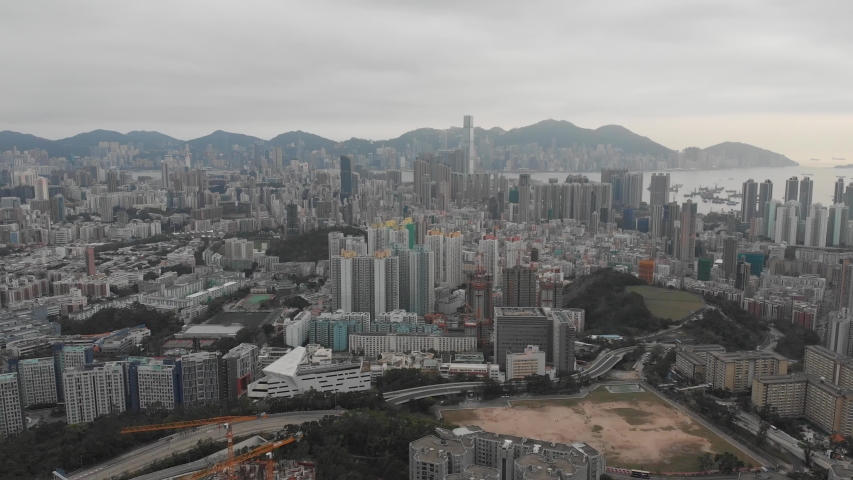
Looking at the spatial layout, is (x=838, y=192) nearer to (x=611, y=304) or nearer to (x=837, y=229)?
(x=837, y=229)

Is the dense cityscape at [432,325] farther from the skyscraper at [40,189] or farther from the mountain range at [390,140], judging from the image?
the mountain range at [390,140]

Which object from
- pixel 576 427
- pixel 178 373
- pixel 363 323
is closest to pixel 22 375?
pixel 178 373

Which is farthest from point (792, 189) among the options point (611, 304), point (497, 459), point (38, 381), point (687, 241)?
point (38, 381)

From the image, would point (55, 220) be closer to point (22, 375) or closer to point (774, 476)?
point (22, 375)

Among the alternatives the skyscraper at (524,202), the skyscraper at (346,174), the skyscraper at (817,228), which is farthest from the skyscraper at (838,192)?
the skyscraper at (346,174)

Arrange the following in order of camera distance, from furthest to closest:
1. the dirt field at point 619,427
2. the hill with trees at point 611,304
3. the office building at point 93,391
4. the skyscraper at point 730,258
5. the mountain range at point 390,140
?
the mountain range at point 390,140 → the skyscraper at point 730,258 → the hill with trees at point 611,304 → the office building at point 93,391 → the dirt field at point 619,427
